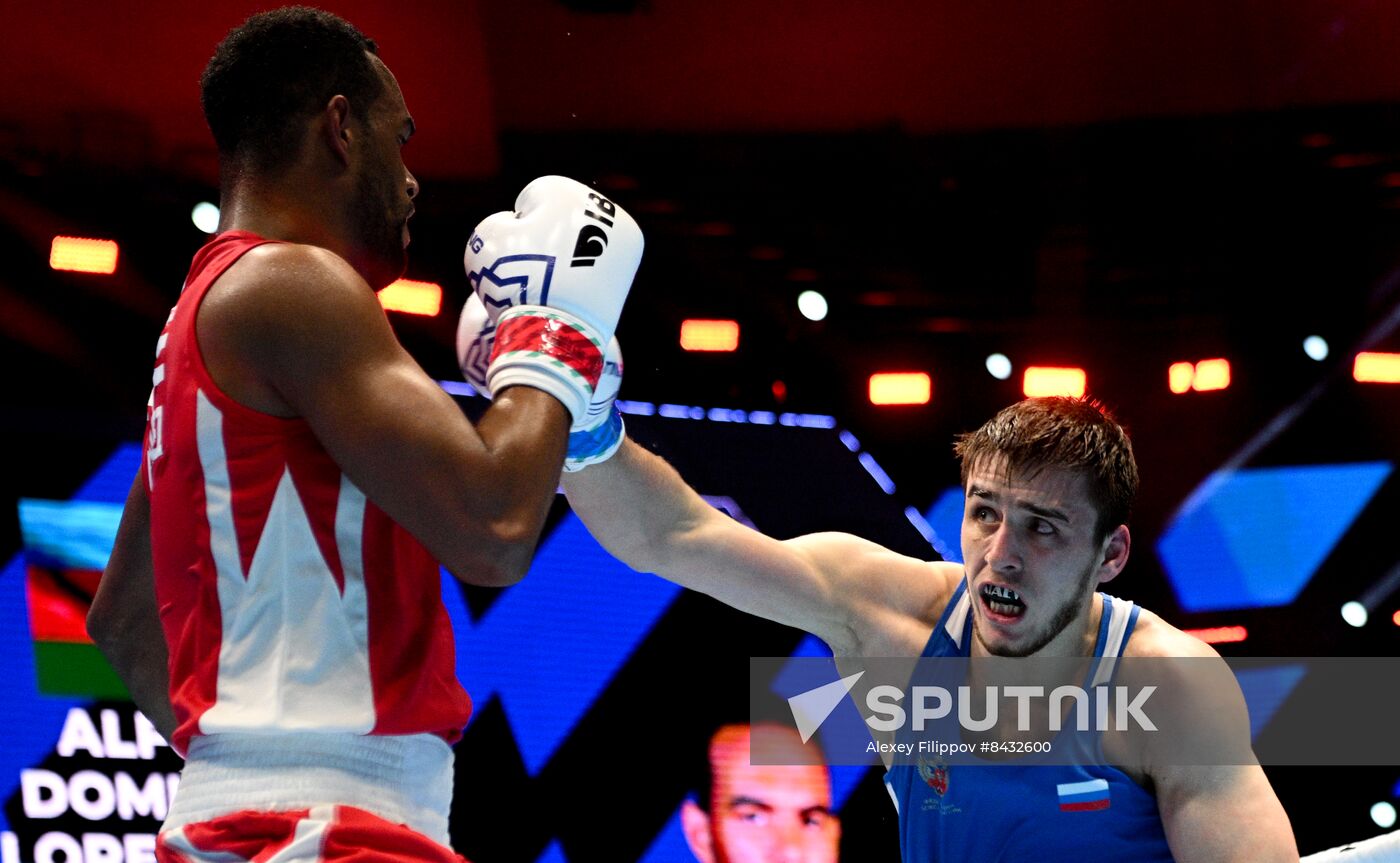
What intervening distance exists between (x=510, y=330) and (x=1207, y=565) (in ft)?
12.0

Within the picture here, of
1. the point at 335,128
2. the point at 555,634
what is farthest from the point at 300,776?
the point at 555,634

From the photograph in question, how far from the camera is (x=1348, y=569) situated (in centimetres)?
500

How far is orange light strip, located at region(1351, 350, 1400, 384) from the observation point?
509cm

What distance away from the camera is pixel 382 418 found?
168 centimetres

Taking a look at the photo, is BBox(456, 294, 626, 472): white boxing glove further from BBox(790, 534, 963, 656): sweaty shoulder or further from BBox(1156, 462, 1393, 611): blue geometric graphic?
BBox(1156, 462, 1393, 611): blue geometric graphic

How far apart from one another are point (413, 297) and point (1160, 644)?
8.29 ft

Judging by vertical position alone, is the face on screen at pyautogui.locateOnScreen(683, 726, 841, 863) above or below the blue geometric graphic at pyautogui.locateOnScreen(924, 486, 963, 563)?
below

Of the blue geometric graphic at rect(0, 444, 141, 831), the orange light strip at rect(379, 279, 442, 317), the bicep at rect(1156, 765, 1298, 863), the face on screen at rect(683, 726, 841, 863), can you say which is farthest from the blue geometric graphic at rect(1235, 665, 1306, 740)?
the blue geometric graphic at rect(0, 444, 141, 831)

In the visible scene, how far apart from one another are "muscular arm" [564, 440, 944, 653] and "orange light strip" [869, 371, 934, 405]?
1.82 meters

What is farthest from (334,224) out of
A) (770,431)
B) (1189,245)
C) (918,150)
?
(1189,245)

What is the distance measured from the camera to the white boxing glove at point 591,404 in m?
2.56

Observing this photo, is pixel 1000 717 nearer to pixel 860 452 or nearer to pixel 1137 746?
pixel 1137 746

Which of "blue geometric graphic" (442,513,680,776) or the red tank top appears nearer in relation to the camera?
the red tank top

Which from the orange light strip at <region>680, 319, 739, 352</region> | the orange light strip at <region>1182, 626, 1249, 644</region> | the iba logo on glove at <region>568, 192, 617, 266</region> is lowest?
the iba logo on glove at <region>568, 192, 617, 266</region>
